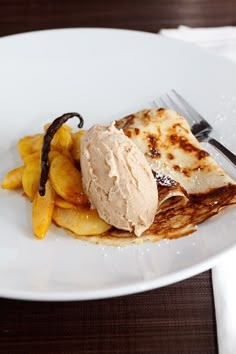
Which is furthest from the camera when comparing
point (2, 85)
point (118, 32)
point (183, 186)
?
point (118, 32)

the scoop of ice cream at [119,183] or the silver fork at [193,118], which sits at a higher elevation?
the silver fork at [193,118]

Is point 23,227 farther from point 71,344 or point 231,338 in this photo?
point 231,338

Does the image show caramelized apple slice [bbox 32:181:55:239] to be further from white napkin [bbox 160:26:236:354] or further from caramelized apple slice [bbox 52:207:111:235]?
white napkin [bbox 160:26:236:354]

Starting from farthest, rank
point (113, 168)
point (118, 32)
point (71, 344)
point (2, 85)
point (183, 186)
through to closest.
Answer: point (118, 32) → point (2, 85) → point (183, 186) → point (113, 168) → point (71, 344)

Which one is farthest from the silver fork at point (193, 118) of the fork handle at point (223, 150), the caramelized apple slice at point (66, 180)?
the caramelized apple slice at point (66, 180)

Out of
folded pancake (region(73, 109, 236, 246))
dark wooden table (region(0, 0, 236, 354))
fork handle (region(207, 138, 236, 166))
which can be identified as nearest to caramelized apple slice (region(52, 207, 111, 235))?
folded pancake (region(73, 109, 236, 246))

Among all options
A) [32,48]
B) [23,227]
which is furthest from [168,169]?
[32,48]

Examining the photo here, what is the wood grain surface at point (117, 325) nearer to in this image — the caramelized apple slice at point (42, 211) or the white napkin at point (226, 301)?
the white napkin at point (226, 301)
